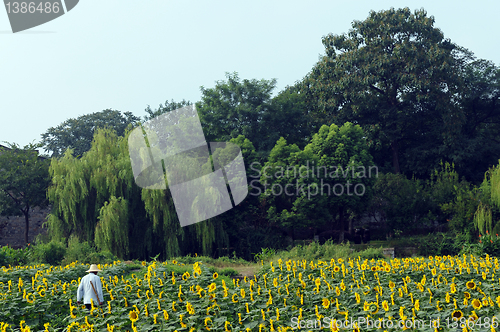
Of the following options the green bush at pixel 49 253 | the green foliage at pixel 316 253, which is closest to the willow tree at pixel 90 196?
the green bush at pixel 49 253

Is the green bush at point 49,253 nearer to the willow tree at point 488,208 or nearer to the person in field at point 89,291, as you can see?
the person in field at point 89,291

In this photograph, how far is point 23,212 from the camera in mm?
20125

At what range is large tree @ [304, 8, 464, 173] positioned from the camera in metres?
21.8

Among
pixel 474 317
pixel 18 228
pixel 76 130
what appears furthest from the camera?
pixel 76 130

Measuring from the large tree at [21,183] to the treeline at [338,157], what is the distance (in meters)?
0.92

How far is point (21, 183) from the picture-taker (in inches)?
760

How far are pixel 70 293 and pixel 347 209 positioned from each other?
45.9 feet

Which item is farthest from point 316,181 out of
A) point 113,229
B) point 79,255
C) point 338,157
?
point 79,255

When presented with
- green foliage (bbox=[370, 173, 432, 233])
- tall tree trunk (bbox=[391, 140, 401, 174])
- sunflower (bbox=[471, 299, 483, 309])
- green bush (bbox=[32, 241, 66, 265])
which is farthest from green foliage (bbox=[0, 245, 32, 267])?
tall tree trunk (bbox=[391, 140, 401, 174])

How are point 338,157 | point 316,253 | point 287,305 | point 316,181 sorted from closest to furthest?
point 287,305 → point 316,253 → point 316,181 → point 338,157

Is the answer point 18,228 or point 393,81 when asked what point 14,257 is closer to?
point 18,228

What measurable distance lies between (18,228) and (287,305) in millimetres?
20604

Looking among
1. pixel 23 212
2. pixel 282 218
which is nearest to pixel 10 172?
pixel 23 212

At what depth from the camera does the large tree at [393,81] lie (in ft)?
71.6
